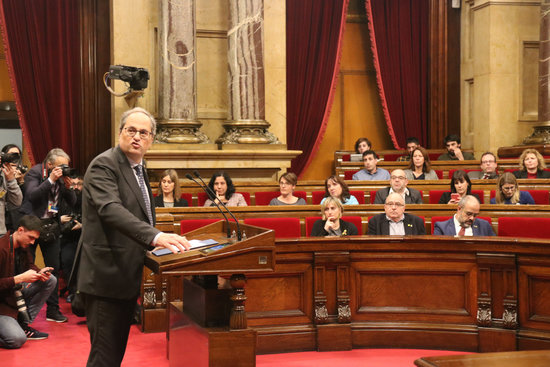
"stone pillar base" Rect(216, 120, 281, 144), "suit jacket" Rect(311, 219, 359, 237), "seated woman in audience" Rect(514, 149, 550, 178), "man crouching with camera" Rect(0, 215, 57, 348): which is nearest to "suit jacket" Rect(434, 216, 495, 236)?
"suit jacket" Rect(311, 219, 359, 237)

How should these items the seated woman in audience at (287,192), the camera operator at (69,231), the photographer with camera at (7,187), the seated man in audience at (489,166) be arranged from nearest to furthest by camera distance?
the photographer with camera at (7,187) → the camera operator at (69,231) → the seated woman in audience at (287,192) → the seated man in audience at (489,166)

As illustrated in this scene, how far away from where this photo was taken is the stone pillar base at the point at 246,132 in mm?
7551

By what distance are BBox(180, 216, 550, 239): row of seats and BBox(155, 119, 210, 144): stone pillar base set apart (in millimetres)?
2335

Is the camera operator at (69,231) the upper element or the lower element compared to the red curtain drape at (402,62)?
lower

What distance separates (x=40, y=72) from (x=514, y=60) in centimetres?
576

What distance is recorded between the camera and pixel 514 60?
356 inches

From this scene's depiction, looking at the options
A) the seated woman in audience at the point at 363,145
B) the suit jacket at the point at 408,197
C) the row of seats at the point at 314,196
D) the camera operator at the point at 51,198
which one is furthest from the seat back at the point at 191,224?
the seated woman in audience at the point at 363,145

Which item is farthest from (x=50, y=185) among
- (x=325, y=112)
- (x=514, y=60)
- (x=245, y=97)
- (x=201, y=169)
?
(x=514, y=60)

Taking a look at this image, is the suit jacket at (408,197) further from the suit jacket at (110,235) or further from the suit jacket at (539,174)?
the suit jacket at (110,235)

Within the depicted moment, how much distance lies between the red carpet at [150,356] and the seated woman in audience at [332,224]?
90 centimetres

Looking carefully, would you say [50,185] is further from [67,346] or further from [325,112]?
[325,112]

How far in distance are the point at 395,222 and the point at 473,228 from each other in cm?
52

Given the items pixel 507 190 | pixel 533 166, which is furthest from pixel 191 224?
pixel 533 166

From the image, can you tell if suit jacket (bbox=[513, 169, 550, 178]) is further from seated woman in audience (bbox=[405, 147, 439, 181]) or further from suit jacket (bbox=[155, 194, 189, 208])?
suit jacket (bbox=[155, 194, 189, 208])
